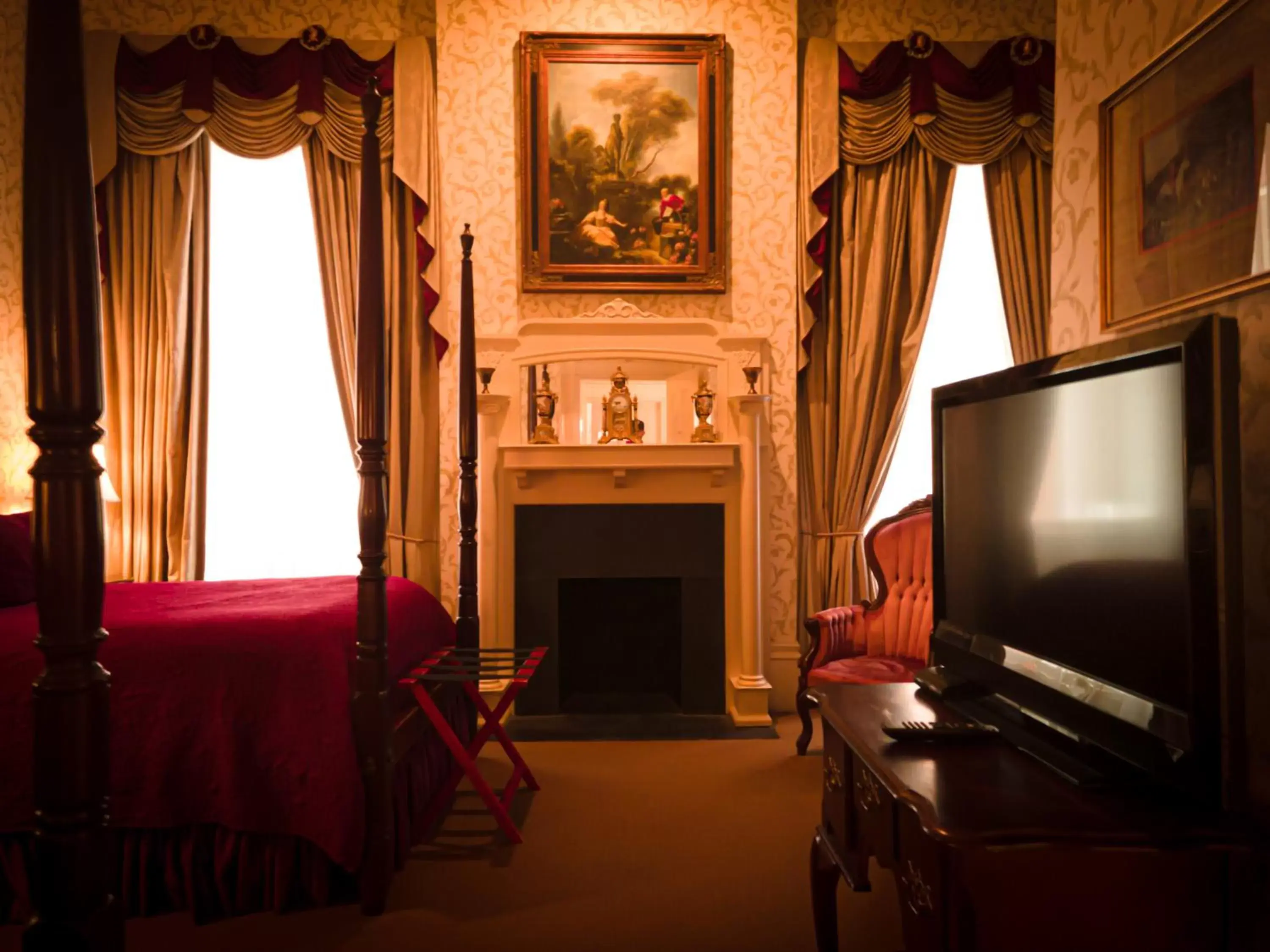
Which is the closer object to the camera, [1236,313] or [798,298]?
[1236,313]

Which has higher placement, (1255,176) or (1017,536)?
(1255,176)

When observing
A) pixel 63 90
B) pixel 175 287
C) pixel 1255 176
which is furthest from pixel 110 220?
pixel 1255 176

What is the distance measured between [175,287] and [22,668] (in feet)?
9.55

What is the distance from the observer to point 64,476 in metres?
1.13

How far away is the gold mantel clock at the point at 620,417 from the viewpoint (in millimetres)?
4273

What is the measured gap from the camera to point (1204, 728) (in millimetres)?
1149

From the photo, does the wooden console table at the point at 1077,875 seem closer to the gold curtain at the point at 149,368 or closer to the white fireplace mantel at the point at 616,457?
the white fireplace mantel at the point at 616,457

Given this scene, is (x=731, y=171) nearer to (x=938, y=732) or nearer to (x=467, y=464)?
(x=467, y=464)

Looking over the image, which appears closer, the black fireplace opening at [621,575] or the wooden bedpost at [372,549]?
the wooden bedpost at [372,549]

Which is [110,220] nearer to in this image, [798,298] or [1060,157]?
[798,298]

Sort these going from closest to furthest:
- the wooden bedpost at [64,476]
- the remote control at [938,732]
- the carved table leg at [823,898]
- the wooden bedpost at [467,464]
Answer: the wooden bedpost at [64,476] < the remote control at [938,732] < the carved table leg at [823,898] < the wooden bedpost at [467,464]

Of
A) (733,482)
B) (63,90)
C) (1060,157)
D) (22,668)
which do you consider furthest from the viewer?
(733,482)

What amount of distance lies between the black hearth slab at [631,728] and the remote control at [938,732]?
239cm

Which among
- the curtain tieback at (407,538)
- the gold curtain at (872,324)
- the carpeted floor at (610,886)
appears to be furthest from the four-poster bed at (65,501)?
the gold curtain at (872,324)
